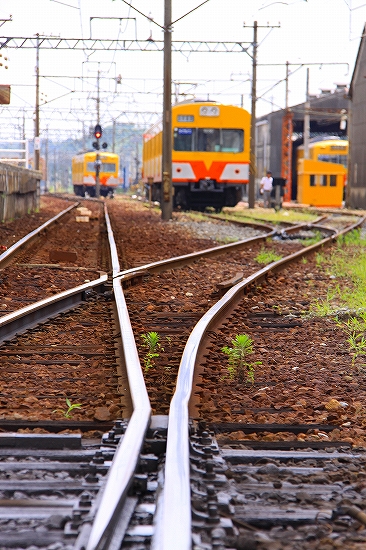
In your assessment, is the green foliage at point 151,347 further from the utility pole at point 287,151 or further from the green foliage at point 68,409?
the utility pole at point 287,151

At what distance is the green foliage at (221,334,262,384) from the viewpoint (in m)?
4.76

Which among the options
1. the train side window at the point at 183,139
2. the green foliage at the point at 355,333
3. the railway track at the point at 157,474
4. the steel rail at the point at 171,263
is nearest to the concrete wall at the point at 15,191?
the train side window at the point at 183,139

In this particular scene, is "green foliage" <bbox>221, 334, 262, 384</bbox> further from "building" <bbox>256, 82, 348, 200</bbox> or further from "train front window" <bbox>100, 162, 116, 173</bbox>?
"train front window" <bbox>100, 162, 116, 173</bbox>

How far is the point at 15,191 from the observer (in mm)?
19578

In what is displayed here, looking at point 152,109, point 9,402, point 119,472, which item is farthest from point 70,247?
point 152,109

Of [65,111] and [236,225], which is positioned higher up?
[65,111]

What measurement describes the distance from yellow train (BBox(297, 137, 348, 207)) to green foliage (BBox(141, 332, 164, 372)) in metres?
35.4

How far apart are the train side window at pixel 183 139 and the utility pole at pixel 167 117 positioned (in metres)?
3.77

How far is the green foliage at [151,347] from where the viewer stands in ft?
16.1

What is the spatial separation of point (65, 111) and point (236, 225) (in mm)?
37613

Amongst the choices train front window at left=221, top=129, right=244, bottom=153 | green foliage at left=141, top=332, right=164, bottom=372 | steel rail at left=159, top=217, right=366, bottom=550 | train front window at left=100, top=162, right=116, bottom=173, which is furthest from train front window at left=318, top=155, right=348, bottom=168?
steel rail at left=159, top=217, right=366, bottom=550

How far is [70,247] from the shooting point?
1363 centimetres

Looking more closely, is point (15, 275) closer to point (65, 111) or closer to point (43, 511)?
point (43, 511)

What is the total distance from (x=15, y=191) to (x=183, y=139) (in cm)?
807
